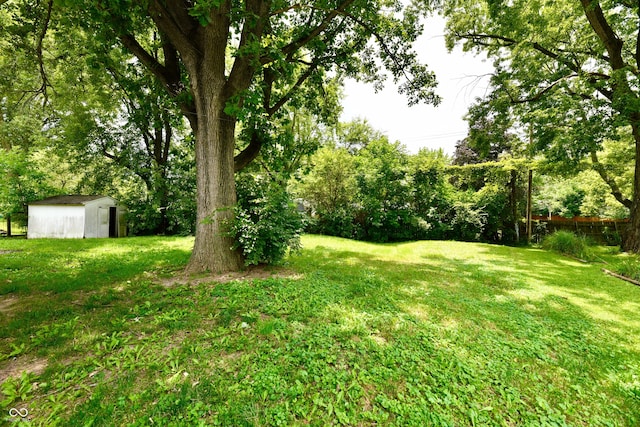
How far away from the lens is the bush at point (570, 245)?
9344 millimetres

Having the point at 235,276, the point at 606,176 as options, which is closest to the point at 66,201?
the point at 235,276

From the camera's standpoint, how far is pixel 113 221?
14.3 m

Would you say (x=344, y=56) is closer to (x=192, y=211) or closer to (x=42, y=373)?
(x=42, y=373)

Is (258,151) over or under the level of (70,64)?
under

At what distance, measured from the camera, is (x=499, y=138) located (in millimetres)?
10953

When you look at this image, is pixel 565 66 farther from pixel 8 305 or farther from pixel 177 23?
pixel 8 305

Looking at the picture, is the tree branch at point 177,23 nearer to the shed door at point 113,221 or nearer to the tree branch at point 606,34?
the tree branch at point 606,34

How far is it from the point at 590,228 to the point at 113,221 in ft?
88.5

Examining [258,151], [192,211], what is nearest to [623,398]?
[258,151]

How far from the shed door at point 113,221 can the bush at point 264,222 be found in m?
12.8

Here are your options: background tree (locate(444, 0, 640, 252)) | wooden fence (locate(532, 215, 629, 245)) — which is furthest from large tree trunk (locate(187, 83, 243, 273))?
wooden fence (locate(532, 215, 629, 245))

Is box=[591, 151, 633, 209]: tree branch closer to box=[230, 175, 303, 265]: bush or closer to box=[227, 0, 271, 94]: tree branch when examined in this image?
box=[230, 175, 303, 265]: bush

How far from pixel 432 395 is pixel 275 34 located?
25.4 feet

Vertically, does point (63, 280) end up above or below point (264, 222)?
below
